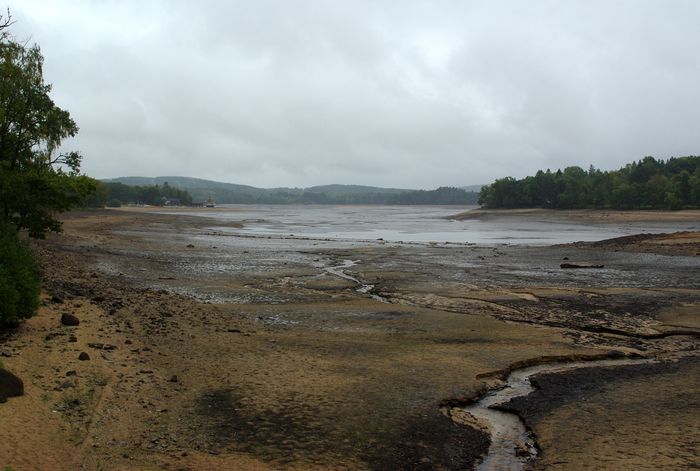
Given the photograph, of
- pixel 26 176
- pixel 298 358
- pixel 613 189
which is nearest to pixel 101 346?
pixel 298 358

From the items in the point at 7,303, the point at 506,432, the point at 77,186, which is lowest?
the point at 506,432

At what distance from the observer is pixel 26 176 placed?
16.2 meters

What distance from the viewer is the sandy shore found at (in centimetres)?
755

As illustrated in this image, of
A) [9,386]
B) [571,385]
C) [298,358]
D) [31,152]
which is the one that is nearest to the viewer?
[9,386]

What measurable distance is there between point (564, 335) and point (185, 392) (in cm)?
1012

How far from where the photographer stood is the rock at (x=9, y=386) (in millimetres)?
8133

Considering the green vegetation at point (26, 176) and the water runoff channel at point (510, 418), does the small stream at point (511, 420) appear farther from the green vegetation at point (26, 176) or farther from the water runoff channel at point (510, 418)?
the green vegetation at point (26, 176)

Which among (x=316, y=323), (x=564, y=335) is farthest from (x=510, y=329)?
(x=316, y=323)

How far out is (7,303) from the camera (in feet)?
35.9

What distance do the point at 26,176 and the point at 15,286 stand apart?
6019 millimetres

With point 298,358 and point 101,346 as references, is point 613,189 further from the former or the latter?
point 101,346

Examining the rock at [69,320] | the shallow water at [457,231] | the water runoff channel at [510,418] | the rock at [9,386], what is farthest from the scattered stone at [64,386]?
the shallow water at [457,231]

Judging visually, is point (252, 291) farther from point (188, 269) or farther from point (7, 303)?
point (7, 303)

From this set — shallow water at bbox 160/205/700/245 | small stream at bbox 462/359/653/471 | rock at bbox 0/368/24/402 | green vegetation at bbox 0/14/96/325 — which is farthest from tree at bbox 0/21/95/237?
shallow water at bbox 160/205/700/245
